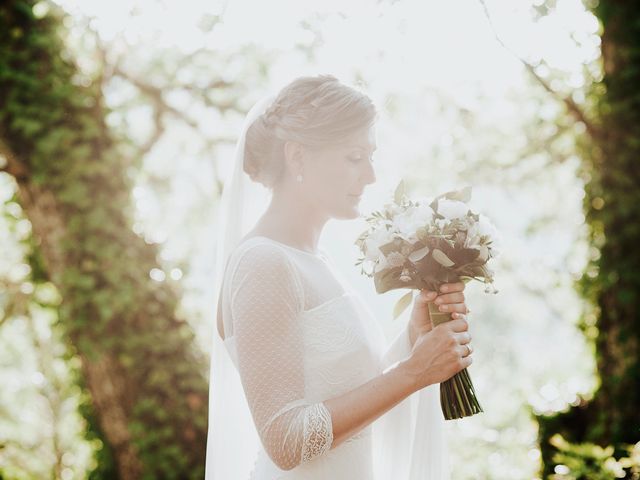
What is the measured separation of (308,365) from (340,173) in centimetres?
60

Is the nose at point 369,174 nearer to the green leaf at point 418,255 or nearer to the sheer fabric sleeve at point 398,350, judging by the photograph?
the green leaf at point 418,255

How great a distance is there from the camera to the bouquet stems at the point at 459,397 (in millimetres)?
2277

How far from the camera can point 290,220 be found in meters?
2.26

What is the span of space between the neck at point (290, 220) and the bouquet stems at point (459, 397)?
638mm

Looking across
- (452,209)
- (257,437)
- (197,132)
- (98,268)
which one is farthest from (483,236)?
(197,132)

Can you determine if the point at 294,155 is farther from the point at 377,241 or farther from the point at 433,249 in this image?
the point at 433,249

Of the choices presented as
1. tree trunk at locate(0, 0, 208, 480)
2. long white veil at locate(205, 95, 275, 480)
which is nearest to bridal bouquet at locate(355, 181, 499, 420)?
long white veil at locate(205, 95, 275, 480)

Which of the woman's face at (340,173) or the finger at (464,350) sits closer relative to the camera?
the finger at (464,350)

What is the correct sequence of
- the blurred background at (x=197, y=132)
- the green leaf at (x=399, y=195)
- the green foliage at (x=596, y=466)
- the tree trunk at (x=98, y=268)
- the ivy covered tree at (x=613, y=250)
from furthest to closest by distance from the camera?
1. the tree trunk at (x=98, y=268)
2. the ivy covered tree at (x=613, y=250)
3. the blurred background at (x=197, y=132)
4. the green foliage at (x=596, y=466)
5. the green leaf at (x=399, y=195)

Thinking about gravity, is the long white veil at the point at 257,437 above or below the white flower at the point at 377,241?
below

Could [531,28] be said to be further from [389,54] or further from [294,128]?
[294,128]

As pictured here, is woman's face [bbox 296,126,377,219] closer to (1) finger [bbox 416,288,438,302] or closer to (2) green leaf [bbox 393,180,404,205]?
(2) green leaf [bbox 393,180,404,205]

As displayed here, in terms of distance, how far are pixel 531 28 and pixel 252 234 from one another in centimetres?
201

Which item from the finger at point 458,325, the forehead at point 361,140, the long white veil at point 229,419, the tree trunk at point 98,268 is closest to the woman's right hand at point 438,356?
the finger at point 458,325
